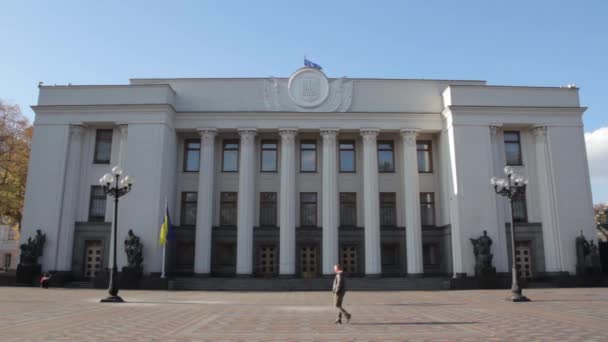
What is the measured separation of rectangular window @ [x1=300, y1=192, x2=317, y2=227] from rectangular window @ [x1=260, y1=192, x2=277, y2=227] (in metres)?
1.84

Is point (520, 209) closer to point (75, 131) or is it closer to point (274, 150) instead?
point (274, 150)

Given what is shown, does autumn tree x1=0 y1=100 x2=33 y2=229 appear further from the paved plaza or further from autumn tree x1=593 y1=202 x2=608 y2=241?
autumn tree x1=593 y1=202 x2=608 y2=241

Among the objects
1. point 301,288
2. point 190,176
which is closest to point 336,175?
point 301,288

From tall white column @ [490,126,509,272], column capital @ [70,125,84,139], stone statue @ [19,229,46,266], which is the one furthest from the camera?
column capital @ [70,125,84,139]

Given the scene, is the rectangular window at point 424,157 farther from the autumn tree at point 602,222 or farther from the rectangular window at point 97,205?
the rectangular window at point 97,205

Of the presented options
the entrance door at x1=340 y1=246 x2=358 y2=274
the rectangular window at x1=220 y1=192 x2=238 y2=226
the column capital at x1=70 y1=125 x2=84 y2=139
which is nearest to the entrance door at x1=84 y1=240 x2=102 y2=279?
the column capital at x1=70 y1=125 x2=84 y2=139

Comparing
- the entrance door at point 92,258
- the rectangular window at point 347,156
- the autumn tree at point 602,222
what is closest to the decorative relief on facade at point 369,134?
the rectangular window at point 347,156

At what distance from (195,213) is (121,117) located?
309 inches

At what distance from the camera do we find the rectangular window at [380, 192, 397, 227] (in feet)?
108

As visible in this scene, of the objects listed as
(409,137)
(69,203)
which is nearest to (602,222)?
(409,137)

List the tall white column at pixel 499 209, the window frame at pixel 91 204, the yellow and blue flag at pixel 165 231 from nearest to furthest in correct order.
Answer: the yellow and blue flag at pixel 165 231, the tall white column at pixel 499 209, the window frame at pixel 91 204

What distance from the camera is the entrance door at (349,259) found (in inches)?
1270

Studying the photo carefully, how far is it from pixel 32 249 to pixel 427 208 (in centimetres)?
2493

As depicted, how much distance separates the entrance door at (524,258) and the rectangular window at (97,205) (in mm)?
26500
